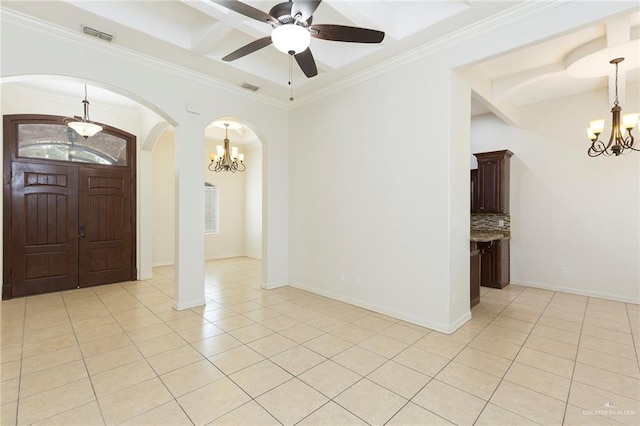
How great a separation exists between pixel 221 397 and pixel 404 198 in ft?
9.44

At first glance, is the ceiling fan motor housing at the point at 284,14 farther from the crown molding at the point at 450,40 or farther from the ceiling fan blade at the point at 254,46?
the crown molding at the point at 450,40

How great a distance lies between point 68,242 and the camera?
205 inches

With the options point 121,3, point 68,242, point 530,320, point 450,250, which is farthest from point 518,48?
point 68,242

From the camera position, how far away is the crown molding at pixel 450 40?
2807 mm

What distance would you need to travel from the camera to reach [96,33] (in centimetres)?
325

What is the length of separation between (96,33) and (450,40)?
3895 millimetres

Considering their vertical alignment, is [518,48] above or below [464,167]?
above

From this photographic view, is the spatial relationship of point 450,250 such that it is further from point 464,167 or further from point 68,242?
point 68,242

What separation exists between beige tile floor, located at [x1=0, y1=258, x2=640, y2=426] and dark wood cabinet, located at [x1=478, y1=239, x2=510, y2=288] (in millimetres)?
951

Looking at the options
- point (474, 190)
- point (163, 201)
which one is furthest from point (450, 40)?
point (163, 201)

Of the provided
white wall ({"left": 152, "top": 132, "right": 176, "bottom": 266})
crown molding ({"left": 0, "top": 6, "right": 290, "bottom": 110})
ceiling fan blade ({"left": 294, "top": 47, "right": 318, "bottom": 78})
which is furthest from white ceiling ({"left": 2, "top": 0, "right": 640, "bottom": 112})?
white wall ({"left": 152, "top": 132, "right": 176, "bottom": 266})

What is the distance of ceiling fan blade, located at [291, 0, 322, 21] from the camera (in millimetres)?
2017

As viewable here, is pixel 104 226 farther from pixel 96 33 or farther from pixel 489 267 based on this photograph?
pixel 489 267

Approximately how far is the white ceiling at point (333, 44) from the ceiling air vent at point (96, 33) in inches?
1.9
